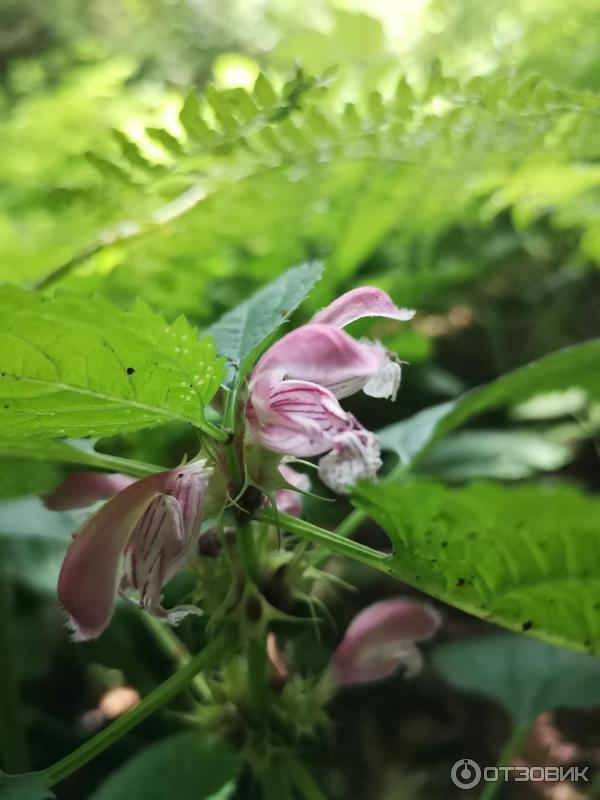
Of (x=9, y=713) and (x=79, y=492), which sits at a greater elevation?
(x=79, y=492)

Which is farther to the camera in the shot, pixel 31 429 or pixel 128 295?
pixel 128 295

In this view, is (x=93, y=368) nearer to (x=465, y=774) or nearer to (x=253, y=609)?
(x=253, y=609)

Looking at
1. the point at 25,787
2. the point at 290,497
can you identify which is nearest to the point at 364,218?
the point at 290,497

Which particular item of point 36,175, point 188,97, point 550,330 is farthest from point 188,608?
point 550,330

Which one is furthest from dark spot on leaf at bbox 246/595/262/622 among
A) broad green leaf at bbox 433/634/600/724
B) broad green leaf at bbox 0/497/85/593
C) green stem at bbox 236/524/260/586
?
broad green leaf at bbox 433/634/600/724

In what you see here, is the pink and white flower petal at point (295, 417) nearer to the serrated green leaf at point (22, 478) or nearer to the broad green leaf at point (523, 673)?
the serrated green leaf at point (22, 478)

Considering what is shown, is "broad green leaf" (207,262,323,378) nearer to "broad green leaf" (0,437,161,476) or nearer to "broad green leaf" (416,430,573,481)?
"broad green leaf" (0,437,161,476)

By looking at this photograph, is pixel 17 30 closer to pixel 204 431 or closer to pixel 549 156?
pixel 549 156
